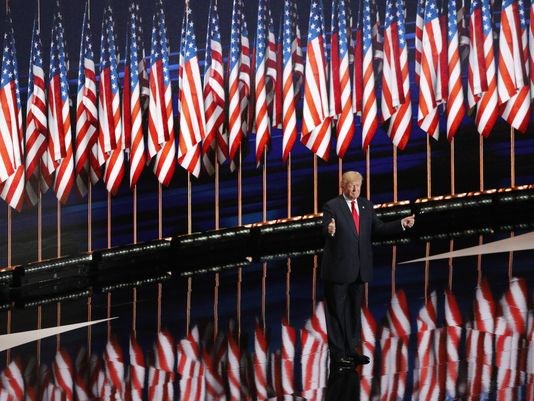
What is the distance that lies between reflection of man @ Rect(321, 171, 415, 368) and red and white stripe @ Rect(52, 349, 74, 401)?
179cm

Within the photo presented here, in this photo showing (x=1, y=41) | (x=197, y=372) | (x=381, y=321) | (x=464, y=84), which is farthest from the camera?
(x=464, y=84)

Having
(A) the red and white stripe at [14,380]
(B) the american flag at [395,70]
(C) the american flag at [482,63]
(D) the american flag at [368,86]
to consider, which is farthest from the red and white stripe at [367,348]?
(C) the american flag at [482,63]

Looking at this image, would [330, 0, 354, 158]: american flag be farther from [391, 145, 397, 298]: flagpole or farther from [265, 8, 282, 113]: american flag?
[391, 145, 397, 298]: flagpole

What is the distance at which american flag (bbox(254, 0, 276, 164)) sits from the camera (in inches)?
522

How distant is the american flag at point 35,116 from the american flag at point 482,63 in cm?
544

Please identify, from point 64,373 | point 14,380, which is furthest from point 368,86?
point 14,380

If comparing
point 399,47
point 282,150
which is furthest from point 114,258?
point 399,47

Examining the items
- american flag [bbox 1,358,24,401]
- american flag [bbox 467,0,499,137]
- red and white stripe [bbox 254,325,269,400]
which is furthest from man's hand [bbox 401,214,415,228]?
american flag [bbox 467,0,499,137]

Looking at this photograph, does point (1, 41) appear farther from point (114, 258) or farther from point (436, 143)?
point (436, 143)

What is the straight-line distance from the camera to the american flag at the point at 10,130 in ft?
38.7

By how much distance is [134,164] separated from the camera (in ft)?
41.8

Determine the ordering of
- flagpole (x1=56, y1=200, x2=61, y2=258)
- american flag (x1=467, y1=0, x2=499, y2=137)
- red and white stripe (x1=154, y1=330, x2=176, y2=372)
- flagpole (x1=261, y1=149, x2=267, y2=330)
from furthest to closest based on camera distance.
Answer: american flag (x1=467, y1=0, x2=499, y2=137), flagpole (x1=56, y1=200, x2=61, y2=258), flagpole (x1=261, y1=149, x2=267, y2=330), red and white stripe (x1=154, y1=330, x2=176, y2=372)

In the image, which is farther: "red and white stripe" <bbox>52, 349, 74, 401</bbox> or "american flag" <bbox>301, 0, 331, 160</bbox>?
"american flag" <bbox>301, 0, 331, 160</bbox>

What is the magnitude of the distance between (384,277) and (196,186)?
327 centimetres
